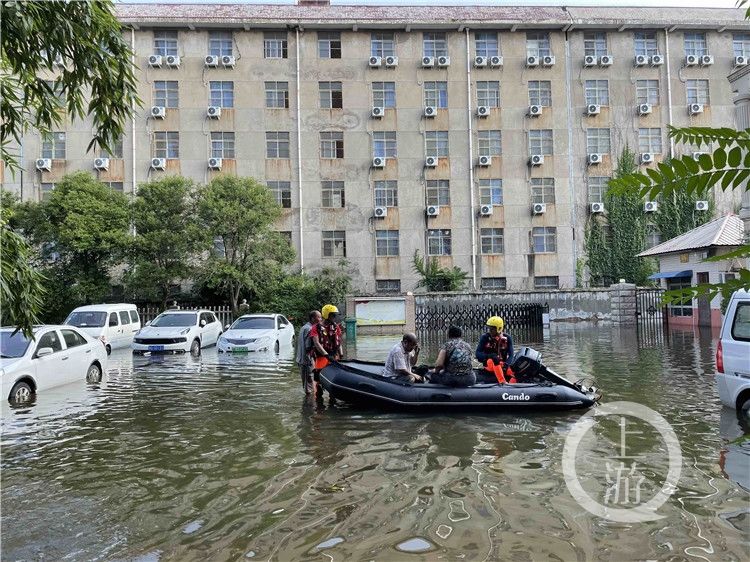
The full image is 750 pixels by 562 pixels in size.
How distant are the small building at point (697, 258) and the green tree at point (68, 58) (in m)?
25.0

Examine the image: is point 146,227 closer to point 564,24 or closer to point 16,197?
point 16,197

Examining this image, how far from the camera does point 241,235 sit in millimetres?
33781

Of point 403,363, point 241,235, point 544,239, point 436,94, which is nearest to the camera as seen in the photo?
point 403,363

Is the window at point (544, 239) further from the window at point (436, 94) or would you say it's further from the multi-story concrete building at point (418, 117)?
the window at point (436, 94)

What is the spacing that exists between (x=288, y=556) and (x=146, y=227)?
31039 millimetres

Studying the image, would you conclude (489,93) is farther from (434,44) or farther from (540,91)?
(434,44)

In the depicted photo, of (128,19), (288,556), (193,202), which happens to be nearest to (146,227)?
(193,202)

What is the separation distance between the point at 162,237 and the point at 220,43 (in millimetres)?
14820

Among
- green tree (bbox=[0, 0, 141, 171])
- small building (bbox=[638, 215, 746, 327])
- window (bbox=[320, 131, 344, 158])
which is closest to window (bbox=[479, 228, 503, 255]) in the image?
small building (bbox=[638, 215, 746, 327])

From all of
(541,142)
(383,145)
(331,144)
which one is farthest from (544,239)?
(331,144)

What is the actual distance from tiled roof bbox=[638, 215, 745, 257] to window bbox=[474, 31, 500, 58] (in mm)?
17337

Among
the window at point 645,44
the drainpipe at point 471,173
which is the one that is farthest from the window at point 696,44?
the drainpipe at point 471,173

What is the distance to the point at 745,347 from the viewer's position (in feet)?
28.4

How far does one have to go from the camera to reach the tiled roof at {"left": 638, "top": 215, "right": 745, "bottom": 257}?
2662cm
